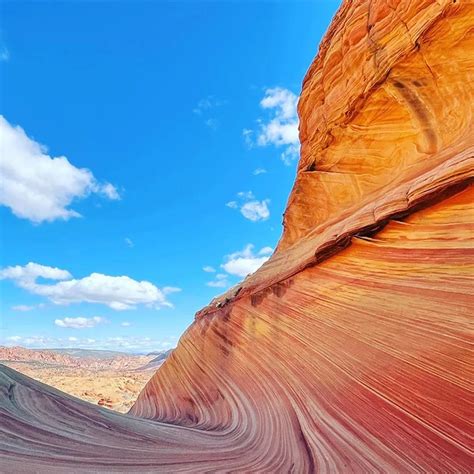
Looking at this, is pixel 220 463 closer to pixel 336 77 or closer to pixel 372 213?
pixel 372 213

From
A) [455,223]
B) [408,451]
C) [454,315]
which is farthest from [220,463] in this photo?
[455,223]

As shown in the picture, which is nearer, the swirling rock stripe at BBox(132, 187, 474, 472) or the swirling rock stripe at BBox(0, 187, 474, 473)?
the swirling rock stripe at BBox(0, 187, 474, 473)

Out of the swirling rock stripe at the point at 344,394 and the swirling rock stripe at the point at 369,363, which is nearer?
the swirling rock stripe at the point at 344,394

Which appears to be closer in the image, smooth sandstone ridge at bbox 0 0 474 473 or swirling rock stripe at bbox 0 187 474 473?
swirling rock stripe at bbox 0 187 474 473

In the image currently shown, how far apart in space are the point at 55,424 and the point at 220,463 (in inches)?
85.2

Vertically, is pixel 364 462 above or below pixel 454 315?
below

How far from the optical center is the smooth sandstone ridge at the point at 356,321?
379cm

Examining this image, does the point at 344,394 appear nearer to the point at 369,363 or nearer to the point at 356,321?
the point at 369,363

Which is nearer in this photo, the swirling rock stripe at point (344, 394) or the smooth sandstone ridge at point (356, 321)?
the swirling rock stripe at point (344, 394)

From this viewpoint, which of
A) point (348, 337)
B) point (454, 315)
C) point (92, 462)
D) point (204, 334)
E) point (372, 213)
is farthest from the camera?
point (204, 334)

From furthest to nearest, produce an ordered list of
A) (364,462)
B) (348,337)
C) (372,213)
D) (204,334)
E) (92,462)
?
(204,334) < (372,213) < (348,337) < (364,462) < (92,462)

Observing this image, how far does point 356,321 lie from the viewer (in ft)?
17.3

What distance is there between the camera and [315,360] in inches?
226

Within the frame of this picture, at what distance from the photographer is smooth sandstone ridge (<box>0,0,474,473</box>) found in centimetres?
379
